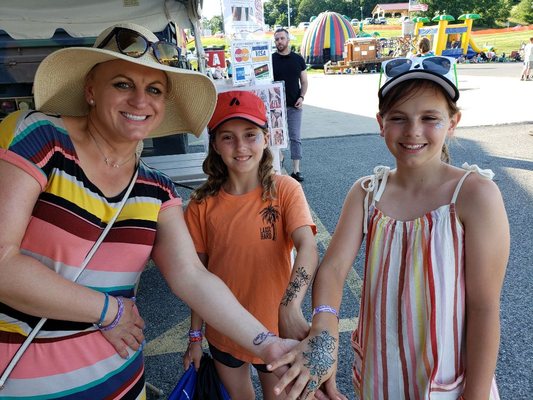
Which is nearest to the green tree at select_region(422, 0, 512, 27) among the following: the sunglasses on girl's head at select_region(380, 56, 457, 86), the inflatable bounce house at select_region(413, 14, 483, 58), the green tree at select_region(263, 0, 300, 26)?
the inflatable bounce house at select_region(413, 14, 483, 58)

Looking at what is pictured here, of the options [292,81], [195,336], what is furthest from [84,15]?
[195,336]

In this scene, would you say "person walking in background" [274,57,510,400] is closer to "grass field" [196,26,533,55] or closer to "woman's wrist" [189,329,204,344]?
"woman's wrist" [189,329,204,344]

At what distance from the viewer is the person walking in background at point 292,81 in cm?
657

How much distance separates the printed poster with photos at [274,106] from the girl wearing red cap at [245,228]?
1453 mm

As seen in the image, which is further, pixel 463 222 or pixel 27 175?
pixel 463 222

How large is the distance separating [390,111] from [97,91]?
102 cm

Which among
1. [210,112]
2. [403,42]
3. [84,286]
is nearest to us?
[84,286]

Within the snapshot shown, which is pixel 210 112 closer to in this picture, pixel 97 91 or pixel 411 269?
pixel 97 91

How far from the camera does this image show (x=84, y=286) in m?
1.24

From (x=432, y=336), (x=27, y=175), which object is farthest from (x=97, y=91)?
(x=432, y=336)

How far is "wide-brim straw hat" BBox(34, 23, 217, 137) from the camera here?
1379mm

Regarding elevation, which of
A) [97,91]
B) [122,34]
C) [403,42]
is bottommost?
[403,42]

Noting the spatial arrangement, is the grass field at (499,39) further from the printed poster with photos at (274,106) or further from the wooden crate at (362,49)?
the printed poster with photos at (274,106)

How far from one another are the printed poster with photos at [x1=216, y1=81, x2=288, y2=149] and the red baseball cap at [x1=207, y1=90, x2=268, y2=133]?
1.46m
